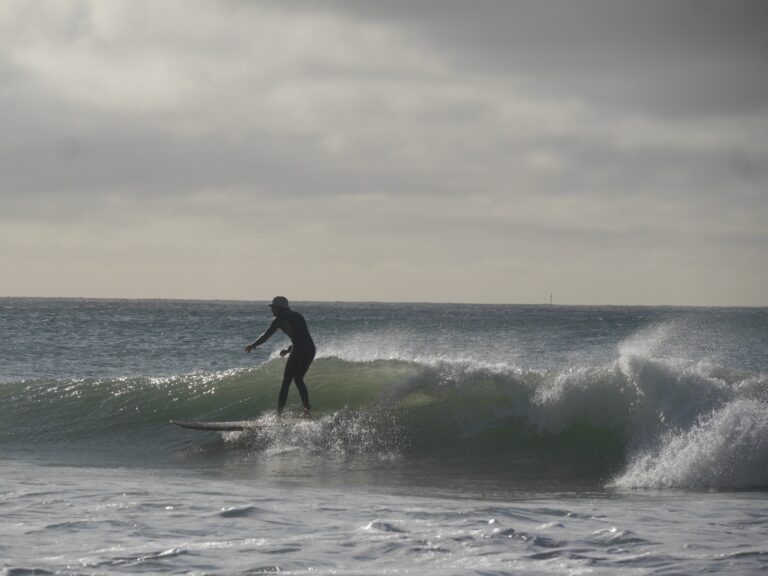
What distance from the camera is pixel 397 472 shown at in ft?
38.9

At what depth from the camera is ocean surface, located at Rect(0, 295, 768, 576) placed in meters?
7.10

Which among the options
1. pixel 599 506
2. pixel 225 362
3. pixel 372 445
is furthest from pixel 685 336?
pixel 599 506

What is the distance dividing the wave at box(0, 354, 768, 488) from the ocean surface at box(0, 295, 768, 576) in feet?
0.10

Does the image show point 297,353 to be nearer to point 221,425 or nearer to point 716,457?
point 221,425

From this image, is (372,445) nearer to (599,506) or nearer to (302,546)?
(599,506)

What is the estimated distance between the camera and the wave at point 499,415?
37.9 ft

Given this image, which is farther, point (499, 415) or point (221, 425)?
point (499, 415)

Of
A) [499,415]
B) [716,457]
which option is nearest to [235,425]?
[499,415]

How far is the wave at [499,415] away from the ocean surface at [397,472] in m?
0.03

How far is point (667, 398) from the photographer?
13.4 m

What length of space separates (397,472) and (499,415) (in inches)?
114

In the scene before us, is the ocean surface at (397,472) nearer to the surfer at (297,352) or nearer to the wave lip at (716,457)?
the wave lip at (716,457)

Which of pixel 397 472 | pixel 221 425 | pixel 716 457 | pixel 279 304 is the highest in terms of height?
pixel 279 304

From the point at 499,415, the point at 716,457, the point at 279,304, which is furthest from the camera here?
the point at 499,415
